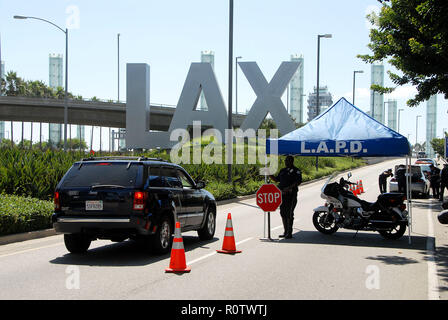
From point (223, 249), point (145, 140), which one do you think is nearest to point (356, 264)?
point (223, 249)

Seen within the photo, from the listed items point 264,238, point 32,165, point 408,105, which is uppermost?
point 408,105

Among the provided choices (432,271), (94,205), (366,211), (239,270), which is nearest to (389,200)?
(366,211)

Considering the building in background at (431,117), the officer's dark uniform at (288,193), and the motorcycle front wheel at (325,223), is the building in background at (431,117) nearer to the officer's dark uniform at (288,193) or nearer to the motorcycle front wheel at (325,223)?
the motorcycle front wheel at (325,223)

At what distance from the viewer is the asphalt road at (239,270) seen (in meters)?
7.29

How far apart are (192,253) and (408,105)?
42.3ft

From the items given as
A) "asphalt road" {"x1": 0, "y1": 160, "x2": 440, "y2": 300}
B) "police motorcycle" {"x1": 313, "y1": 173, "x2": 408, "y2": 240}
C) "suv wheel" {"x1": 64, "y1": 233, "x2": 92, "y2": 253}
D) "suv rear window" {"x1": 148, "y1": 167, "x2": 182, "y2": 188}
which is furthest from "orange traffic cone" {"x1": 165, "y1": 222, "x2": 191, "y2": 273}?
"police motorcycle" {"x1": 313, "y1": 173, "x2": 408, "y2": 240}

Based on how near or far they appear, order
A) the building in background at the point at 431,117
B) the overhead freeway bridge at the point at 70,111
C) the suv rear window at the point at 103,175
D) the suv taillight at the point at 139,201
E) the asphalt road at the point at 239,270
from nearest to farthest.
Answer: the asphalt road at the point at 239,270
the suv taillight at the point at 139,201
the suv rear window at the point at 103,175
the overhead freeway bridge at the point at 70,111
the building in background at the point at 431,117

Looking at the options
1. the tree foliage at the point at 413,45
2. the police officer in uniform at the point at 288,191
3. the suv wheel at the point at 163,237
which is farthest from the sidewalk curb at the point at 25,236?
the tree foliage at the point at 413,45

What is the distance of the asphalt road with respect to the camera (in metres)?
7.29

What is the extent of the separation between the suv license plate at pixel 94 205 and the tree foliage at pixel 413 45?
731 cm

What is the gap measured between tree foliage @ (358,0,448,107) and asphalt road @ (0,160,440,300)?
4915mm

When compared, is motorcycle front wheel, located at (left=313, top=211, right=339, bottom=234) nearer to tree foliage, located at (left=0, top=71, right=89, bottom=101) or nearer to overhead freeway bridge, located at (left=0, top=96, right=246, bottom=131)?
overhead freeway bridge, located at (left=0, top=96, right=246, bottom=131)

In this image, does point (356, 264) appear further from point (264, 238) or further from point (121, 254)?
point (121, 254)
